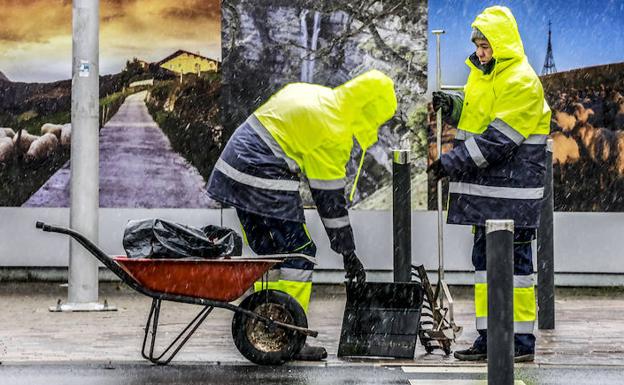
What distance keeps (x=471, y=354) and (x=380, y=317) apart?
576 mm

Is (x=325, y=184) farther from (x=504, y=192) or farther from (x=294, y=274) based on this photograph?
(x=504, y=192)

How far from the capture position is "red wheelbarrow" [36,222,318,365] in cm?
763

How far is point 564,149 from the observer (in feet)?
41.3

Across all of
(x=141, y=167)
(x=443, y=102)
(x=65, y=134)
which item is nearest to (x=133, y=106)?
(x=141, y=167)

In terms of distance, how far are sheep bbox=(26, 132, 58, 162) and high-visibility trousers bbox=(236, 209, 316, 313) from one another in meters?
4.64

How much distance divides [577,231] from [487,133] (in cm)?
463

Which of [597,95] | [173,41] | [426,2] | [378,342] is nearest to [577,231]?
[597,95]

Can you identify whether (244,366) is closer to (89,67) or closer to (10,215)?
(89,67)

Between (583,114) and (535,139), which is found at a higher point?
(583,114)

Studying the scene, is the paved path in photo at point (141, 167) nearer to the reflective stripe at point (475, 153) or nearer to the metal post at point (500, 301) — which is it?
the reflective stripe at point (475, 153)

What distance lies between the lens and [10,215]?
42.0 feet

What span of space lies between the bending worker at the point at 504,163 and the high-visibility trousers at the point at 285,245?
0.93 m

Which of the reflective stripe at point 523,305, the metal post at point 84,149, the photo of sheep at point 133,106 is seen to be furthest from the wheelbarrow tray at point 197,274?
the photo of sheep at point 133,106

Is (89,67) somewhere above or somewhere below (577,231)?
above
